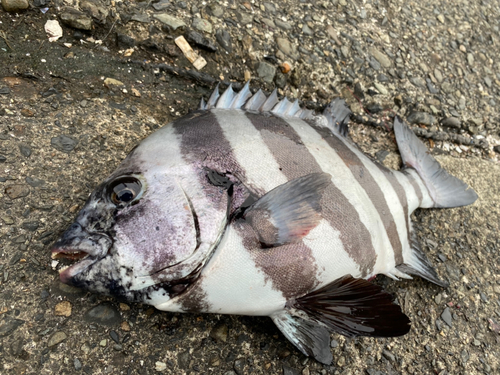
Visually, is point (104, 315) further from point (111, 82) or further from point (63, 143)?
point (111, 82)

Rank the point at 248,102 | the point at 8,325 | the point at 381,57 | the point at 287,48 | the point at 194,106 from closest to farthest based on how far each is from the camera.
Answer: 1. the point at 8,325
2. the point at 248,102
3. the point at 194,106
4. the point at 287,48
5. the point at 381,57

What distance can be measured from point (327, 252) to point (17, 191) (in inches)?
60.2

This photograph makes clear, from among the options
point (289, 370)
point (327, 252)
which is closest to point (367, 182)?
point (327, 252)

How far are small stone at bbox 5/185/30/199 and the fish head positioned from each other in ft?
1.74

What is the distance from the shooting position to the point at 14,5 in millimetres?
2168

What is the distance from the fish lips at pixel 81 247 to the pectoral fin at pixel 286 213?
570 millimetres

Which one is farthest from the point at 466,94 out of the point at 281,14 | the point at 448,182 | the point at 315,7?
the point at 281,14

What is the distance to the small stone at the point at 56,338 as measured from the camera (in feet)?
5.09

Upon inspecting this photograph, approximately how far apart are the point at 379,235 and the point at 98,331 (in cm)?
145

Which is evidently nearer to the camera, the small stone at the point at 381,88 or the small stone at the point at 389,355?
the small stone at the point at 389,355

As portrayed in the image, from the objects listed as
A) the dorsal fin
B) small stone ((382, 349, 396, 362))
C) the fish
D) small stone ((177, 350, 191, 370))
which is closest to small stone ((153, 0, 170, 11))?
the dorsal fin

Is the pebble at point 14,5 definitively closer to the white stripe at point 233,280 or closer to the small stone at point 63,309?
the small stone at point 63,309

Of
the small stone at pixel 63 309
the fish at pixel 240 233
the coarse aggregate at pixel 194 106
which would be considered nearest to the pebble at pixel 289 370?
the coarse aggregate at pixel 194 106

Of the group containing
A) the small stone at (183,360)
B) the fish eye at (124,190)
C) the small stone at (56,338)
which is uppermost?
the fish eye at (124,190)
